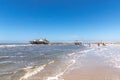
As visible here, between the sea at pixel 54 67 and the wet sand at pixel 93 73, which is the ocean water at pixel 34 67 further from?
the wet sand at pixel 93 73

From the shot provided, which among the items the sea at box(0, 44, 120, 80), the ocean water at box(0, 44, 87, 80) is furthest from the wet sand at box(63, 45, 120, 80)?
the ocean water at box(0, 44, 87, 80)

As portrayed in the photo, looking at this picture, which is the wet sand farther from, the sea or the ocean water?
the ocean water

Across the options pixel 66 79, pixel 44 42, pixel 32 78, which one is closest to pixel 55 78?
pixel 66 79

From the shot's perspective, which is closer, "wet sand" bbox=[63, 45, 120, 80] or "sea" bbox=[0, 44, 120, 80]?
"wet sand" bbox=[63, 45, 120, 80]

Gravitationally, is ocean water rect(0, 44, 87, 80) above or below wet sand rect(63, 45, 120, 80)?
above

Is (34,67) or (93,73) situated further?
(34,67)

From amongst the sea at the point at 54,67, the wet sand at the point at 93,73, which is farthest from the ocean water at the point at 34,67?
the wet sand at the point at 93,73

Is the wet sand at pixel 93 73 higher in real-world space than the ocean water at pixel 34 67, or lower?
lower

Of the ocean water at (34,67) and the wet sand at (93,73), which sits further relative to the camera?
the ocean water at (34,67)

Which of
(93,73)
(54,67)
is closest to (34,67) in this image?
(54,67)

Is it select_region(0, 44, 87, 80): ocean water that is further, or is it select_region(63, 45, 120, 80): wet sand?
select_region(0, 44, 87, 80): ocean water

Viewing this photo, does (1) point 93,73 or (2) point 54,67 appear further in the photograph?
(2) point 54,67

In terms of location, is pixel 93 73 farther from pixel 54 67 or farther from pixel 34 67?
pixel 34 67

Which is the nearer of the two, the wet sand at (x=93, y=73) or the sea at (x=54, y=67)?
the wet sand at (x=93, y=73)
